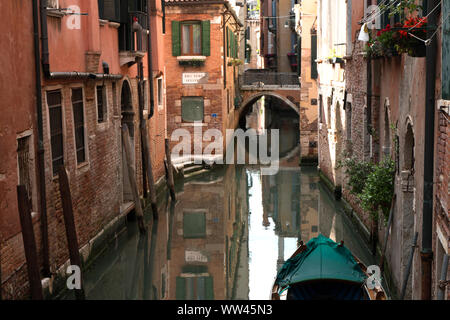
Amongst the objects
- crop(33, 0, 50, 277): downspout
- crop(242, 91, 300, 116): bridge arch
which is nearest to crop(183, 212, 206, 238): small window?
crop(33, 0, 50, 277): downspout

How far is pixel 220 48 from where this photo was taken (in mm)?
22891

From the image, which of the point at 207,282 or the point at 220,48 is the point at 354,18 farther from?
the point at 220,48

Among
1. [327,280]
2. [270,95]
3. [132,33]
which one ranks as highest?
[132,33]

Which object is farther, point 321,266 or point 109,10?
point 109,10

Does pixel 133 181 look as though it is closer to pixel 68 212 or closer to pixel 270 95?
pixel 68 212

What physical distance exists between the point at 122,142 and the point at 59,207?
164 inches

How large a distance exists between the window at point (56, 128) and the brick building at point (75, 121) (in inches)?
0.6

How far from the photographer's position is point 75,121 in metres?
10.9

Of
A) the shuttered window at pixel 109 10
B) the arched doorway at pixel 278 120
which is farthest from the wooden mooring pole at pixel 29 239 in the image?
the arched doorway at pixel 278 120

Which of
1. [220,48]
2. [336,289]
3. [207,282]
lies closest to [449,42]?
[336,289]

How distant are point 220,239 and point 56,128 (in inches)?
176

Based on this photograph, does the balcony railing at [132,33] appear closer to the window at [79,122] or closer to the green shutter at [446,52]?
the window at [79,122]

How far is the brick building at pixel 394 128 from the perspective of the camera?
6645mm

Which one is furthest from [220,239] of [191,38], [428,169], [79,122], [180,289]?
[191,38]
